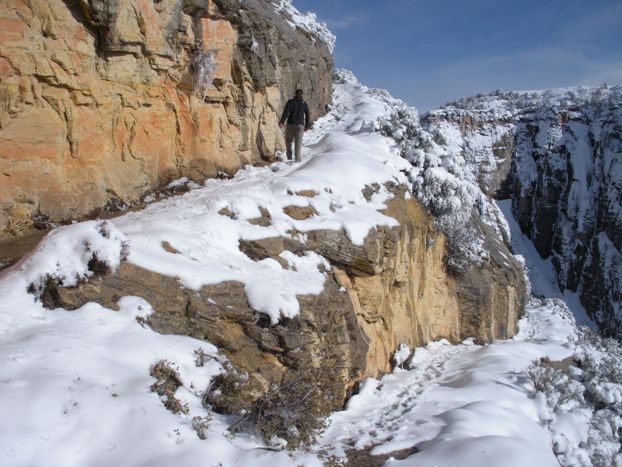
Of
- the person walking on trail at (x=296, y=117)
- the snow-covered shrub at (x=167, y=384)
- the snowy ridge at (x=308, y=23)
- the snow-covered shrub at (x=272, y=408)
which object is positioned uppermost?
the snowy ridge at (x=308, y=23)

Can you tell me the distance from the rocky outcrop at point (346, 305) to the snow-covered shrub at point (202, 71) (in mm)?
4349

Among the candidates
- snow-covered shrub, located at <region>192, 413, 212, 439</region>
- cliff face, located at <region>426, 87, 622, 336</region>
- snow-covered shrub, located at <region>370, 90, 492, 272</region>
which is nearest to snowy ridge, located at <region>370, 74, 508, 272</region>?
snow-covered shrub, located at <region>370, 90, 492, 272</region>

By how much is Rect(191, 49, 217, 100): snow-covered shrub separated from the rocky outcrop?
14.3ft

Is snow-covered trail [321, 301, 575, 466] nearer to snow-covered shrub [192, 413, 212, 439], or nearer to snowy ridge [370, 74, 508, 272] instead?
snow-covered shrub [192, 413, 212, 439]

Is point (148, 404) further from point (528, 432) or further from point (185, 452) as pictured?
point (528, 432)

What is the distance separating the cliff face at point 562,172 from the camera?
51.1m

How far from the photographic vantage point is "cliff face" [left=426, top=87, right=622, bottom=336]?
168 feet

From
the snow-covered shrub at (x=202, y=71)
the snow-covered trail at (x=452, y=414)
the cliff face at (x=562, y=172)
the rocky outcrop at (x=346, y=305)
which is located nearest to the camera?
the snow-covered trail at (x=452, y=414)

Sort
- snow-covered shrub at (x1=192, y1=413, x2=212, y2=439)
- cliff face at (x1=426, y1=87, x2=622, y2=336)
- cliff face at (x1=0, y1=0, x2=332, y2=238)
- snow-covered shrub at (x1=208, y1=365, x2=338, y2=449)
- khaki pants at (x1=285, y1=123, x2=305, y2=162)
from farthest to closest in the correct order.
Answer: cliff face at (x1=426, y1=87, x2=622, y2=336) < khaki pants at (x1=285, y1=123, x2=305, y2=162) < cliff face at (x1=0, y1=0, x2=332, y2=238) < snow-covered shrub at (x1=208, y1=365, x2=338, y2=449) < snow-covered shrub at (x1=192, y1=413, x2=212, y2=439)

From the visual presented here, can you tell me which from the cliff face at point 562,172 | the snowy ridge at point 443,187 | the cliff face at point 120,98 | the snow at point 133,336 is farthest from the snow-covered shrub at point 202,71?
the cliff face at point 562,172

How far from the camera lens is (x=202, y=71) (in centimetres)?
951

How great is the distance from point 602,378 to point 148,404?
9.43 metres

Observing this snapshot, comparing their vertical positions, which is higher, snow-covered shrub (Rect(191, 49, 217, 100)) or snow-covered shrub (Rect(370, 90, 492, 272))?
snow-covered shrub (Rect(191, 49, 217, 100))

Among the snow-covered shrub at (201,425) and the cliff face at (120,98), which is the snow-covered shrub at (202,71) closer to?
the cliff face at (120,98)
